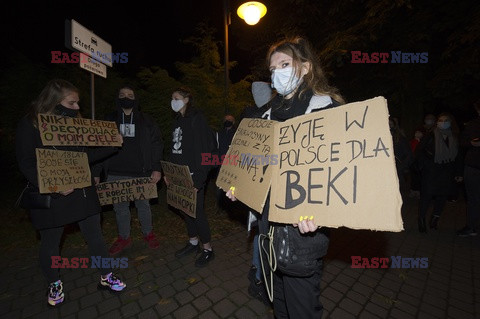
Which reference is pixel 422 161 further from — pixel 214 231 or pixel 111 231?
pixel 111 231

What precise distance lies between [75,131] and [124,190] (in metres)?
1.23

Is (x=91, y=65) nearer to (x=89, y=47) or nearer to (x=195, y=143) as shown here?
(x=89, y=47)

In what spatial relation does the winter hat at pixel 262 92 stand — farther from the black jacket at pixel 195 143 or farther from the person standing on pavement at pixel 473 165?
the person standing on pavement at pixel 473 165

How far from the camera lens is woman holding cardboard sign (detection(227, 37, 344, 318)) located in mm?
1705

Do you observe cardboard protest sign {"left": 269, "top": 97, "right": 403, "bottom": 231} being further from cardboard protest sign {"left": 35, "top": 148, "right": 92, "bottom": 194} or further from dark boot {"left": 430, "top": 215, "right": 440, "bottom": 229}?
dark boot {"left": 430, "top": 215, "right": 440, "bottom": 229}

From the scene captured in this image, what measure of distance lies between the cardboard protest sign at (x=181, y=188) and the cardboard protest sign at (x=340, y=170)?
6.37ft

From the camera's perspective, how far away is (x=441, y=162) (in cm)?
481

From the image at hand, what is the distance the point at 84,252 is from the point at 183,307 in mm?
2227

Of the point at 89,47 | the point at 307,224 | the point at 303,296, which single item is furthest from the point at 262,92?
the point at 89,47

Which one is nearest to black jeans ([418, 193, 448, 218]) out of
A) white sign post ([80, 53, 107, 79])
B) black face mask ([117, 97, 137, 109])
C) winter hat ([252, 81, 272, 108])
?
winter hat ([252, 81, 272, 108])

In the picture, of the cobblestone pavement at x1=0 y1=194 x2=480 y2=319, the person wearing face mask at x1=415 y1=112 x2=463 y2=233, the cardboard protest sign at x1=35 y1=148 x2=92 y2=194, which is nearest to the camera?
the cardboard protest sign at x1=35 y1=148 x2=92 y2=194

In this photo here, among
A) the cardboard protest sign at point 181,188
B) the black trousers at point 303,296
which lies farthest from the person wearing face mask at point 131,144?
the black trousers at point 303,296

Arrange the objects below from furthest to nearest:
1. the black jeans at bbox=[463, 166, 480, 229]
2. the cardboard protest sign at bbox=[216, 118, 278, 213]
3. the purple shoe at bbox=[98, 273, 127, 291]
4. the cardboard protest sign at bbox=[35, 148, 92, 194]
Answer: the black jeans at bbox=[463, 166, 480, 229], the purple shoe at bbox=[98, 273, 127, 291], the cardboard protest sign at bbox=[35, 148, 92, 194], the cardboard protest sign at bbox=[216, 118, 278, 213]

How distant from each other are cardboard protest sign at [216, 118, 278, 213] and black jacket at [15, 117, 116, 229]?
160cm
